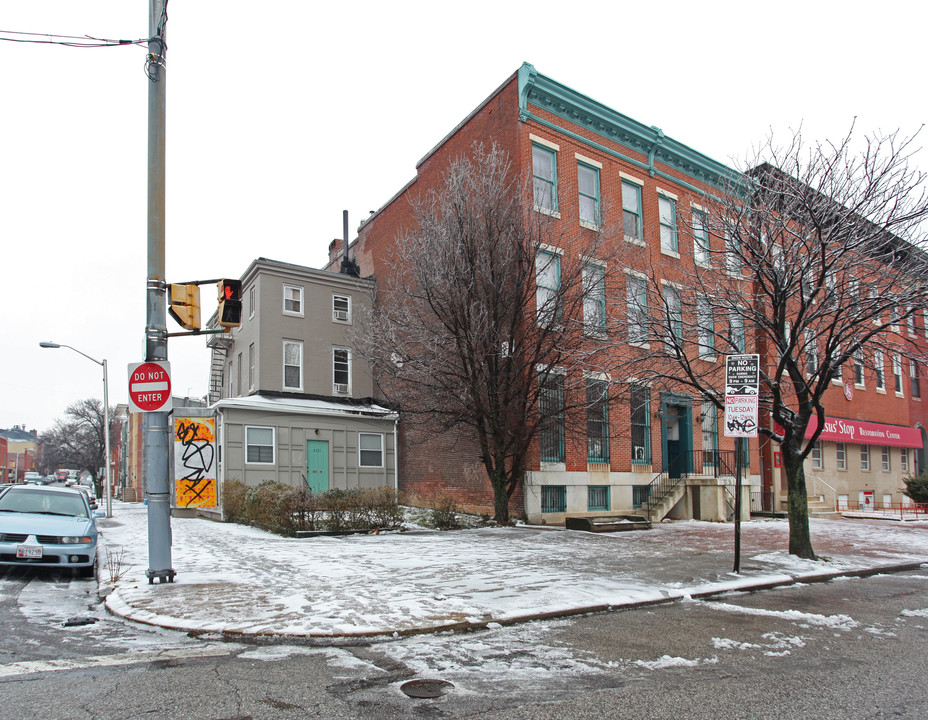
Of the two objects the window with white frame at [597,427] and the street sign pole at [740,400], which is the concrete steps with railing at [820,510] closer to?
the window with white frame at [597,427]

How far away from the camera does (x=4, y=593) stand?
9.08m

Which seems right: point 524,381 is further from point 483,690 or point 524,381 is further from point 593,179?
point 483,690

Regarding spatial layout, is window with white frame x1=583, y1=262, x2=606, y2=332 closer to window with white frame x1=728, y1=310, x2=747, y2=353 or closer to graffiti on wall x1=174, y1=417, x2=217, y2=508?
window with white frame x1=728, y1=310, x2=747, y2=353

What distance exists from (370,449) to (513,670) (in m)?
20.7

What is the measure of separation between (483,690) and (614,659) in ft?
4.86

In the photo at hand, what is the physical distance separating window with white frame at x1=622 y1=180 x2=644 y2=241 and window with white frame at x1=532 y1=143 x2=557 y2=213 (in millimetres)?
3240

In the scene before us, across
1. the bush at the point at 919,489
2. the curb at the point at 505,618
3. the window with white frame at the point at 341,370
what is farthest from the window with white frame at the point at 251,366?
the bush at the point at 919,489

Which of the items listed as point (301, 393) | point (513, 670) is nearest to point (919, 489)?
point (301, 393)

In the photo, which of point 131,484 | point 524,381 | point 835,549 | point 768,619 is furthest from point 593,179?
point 131,484

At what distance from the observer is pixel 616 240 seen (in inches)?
738

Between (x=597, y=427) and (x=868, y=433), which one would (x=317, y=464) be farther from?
(x=868, y=433)

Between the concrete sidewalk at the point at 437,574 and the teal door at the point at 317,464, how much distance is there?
7108mm

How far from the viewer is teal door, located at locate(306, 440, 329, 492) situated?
24.4 meters

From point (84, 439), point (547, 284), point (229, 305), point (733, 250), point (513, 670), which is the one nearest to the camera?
point (513, 670)
